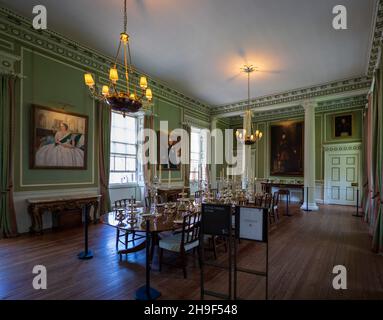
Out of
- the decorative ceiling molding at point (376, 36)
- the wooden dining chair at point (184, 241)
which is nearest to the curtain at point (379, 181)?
the decorative ceiling molding at point (376, 36)

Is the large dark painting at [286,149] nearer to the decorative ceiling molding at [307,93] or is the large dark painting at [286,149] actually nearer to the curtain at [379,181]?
the decorative ceiling molding at [307,93]

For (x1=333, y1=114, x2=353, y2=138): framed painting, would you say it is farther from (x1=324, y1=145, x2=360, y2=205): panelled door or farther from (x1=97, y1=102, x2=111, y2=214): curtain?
(x1=97, y1=102, x2=111, y2=214): curtain

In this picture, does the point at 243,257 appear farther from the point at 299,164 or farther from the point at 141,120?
the point at 299,164

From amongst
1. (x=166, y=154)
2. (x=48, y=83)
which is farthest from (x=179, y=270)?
(x=166, y=154)

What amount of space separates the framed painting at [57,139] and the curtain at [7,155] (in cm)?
38

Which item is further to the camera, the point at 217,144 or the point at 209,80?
the point at 217,144

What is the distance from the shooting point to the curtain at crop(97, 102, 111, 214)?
19.0 feet

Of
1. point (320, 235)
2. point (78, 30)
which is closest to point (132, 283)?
point (320, 235)

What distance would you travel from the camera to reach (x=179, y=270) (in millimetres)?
3123

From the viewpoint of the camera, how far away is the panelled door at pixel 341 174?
28.7 ft

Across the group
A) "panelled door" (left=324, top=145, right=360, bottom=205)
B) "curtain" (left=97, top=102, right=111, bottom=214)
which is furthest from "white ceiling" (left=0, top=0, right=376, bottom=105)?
"panelled door" (left=324, top=145, right=360, bottom=205)

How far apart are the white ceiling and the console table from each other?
3.61 m

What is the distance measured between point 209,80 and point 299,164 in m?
5.77

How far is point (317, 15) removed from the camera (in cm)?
404
